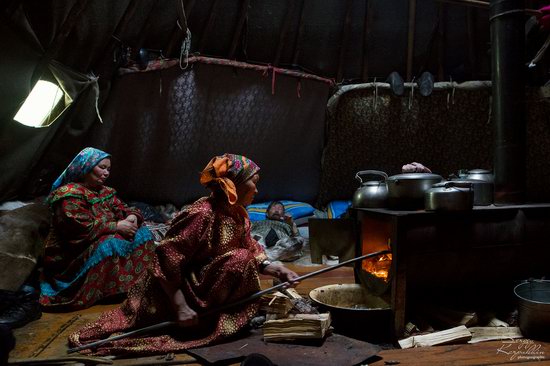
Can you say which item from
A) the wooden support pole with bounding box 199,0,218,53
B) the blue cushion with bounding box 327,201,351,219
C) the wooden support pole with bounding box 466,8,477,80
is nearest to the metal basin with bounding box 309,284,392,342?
the blue cushion with bounding box 327,201,351,219

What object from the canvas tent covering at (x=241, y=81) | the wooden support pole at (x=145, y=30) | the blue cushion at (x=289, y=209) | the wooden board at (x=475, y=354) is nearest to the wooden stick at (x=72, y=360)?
the wooden board at (x=475, y=354)

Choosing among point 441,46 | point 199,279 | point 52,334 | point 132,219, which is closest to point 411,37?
point 441,46

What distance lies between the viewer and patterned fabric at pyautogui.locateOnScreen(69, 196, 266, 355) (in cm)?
224

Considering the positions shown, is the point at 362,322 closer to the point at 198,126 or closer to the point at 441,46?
the point at 198,126

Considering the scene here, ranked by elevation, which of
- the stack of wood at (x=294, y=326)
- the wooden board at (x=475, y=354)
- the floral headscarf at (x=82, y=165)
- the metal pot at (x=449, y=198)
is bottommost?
the wooden board at (x=475, y=354)

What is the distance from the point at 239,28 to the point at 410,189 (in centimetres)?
308

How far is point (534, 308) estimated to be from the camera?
7.92ft

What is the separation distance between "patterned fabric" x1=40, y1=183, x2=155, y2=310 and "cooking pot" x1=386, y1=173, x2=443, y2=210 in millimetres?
2201

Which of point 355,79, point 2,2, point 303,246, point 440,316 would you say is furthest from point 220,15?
point 440,316

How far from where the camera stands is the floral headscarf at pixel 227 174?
2354 mm

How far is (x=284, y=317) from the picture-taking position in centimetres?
245

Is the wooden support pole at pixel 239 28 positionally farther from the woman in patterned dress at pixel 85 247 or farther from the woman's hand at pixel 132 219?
the woman's hand at pixel 132 219

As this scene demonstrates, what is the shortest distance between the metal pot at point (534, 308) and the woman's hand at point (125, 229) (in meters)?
2.98

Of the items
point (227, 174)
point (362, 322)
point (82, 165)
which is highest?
point (82, 165)
